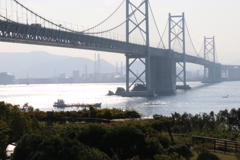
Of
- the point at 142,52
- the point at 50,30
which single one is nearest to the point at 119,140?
the point at 50,30

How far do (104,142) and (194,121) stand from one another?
14973 mm

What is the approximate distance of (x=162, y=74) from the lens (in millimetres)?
97625

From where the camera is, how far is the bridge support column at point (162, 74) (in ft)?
319

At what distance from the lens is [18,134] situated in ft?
56.4

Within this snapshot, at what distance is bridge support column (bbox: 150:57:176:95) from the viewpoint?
97375 millimetres

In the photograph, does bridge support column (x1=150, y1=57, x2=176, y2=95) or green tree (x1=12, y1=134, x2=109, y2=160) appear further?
bridge support column (x1=150, y1=57, x2=176, y2=95)

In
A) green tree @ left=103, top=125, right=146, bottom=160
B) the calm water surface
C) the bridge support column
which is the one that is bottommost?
the calm water surface

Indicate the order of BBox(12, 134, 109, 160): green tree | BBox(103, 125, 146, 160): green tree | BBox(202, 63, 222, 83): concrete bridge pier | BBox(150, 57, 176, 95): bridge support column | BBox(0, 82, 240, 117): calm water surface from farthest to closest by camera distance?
BBox(202, 63, 222, 83): concrete bridge pier < BBox(150, 57, 176, 95): bridge support column < BBox(0, 82, 240, 117): calm water surface < BBox(103, 125, 146, 160): green tree < BBox(12, 134, 109, 160): green tree

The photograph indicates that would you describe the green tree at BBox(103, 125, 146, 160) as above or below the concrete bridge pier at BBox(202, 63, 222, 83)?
below

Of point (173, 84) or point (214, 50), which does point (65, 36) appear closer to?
point (173, 84)

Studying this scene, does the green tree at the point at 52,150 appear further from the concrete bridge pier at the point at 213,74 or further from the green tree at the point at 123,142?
the concrete bridge pier at the point at 213,74

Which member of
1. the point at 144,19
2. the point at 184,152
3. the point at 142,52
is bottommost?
the point at 184,152

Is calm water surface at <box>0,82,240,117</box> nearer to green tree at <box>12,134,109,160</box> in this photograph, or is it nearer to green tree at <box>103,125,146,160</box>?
green tree at <box>103,125,146,160</box>

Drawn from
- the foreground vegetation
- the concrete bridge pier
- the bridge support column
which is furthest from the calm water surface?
the concrete bridge pier
